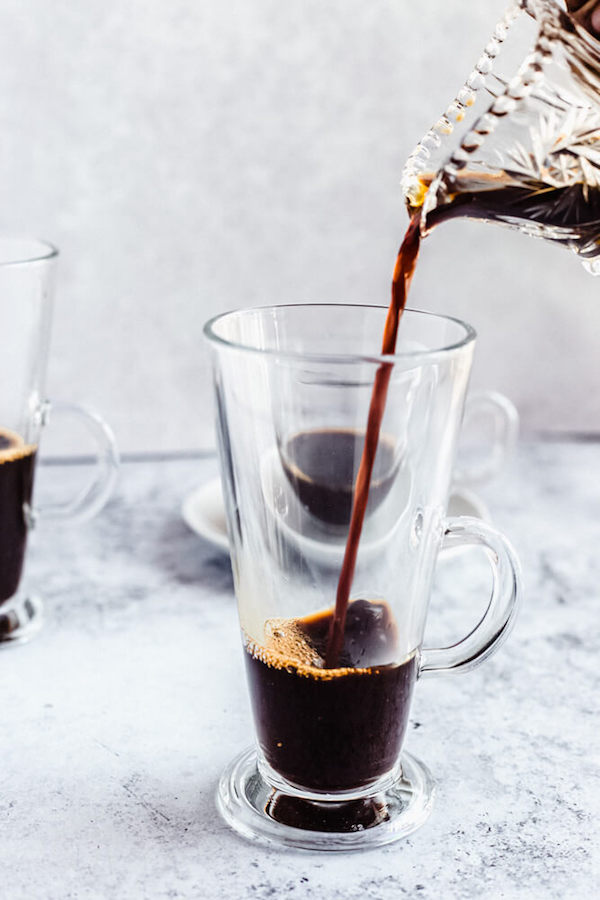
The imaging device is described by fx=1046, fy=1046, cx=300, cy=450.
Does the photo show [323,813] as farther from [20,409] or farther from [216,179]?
[216,179]

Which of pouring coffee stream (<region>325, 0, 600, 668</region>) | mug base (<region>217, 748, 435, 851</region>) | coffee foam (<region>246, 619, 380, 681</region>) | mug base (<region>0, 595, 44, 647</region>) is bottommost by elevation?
mug base (<region>0, 595, 44, 647</region>)

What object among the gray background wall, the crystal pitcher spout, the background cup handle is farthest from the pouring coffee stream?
the gray background wall

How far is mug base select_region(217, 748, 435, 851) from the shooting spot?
0.58 meters

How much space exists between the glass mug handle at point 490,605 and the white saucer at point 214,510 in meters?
0.36

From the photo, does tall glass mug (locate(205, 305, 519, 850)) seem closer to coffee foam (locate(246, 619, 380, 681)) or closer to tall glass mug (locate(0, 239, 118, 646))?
coffee foam (locate(246, 619, 380, 681))

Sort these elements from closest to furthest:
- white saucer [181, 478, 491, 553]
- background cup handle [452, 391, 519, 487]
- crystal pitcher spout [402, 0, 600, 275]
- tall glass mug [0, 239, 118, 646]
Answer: crystal pitcher spout [402, 0, 600, 275] < tall glass mug [0, 239, 118, 646] < white saucer [181, 478, 491, 553] < background cup handle [452, 391, 519, 487]

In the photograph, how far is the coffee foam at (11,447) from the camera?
0.81 m

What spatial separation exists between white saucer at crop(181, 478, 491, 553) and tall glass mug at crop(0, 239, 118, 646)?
6.4 inches

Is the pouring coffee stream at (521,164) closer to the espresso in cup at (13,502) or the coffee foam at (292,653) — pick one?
the coffee foam at (292,653)

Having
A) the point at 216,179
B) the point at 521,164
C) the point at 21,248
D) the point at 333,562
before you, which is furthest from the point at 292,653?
the point at 216,179

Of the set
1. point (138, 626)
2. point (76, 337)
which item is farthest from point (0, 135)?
point (138, 626)

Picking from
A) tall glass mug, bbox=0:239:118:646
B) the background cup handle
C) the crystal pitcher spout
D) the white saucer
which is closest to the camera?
the crystal pitcher spout

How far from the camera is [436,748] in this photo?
682 mm

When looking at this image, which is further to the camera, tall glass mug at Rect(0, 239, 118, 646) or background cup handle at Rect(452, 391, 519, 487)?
background cup handle at Rect(452, 391, 519, 487)
